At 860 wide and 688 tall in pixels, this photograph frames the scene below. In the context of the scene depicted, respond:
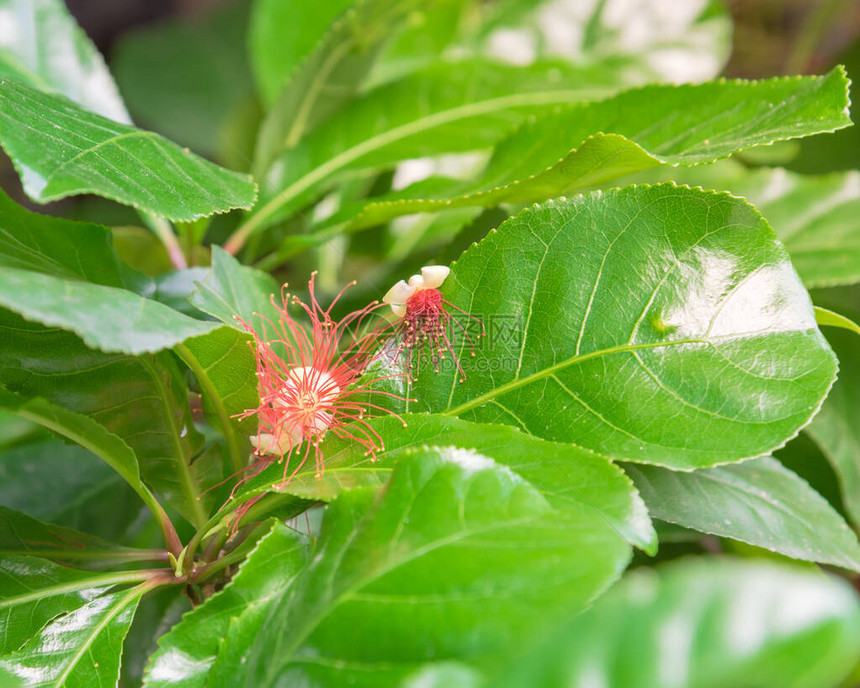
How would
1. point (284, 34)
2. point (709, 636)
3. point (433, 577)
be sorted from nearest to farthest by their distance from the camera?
point (709, 636) < point (433, 577) < point (284, 34)

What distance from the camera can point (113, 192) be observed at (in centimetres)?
42

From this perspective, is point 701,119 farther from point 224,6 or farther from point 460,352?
point 224,6

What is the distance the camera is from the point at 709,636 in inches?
8.7

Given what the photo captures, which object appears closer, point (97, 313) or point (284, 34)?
point (97, 313)

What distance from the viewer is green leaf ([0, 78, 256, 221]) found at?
0.41 m

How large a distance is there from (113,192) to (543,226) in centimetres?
29

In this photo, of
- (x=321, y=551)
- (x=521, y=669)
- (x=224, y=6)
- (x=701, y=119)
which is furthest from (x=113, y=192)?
(x=224, y=6)

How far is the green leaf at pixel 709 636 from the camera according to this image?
0.22 meters

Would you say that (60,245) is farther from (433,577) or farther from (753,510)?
(753,510)

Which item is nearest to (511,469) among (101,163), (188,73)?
(101,163)

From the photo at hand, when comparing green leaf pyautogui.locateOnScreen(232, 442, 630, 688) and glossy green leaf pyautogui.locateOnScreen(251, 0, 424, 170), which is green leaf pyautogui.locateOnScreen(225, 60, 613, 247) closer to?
glossy green leaf pyautogui.locateOnScreen(251, 0, 424, 170)

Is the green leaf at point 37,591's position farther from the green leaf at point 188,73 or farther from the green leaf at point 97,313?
the green leaf at point 188,73

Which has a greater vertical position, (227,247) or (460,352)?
(227,247)

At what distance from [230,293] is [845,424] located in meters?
0.66
